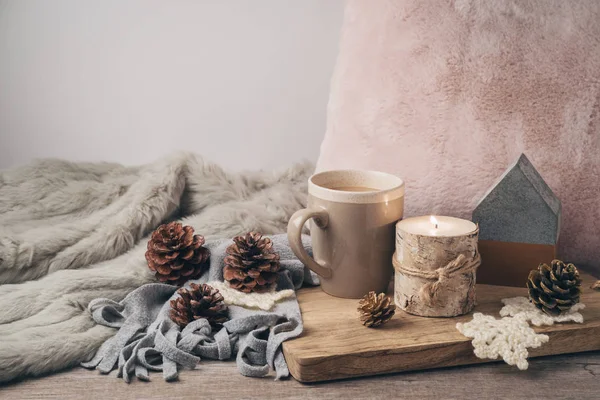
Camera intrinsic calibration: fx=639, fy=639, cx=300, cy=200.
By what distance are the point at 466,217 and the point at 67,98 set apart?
0.94 metres

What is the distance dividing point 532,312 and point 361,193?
264mm

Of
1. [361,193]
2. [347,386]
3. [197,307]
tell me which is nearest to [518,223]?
[361,193]

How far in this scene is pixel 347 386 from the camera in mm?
712

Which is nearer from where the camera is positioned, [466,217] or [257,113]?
[466,217]

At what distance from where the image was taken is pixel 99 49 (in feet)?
4.59

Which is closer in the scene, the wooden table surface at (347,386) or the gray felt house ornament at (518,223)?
the wooden table surface at (347,386)

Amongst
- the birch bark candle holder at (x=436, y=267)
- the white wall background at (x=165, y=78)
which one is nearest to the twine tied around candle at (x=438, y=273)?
the birch bark candle holder at (x=436, y=267)

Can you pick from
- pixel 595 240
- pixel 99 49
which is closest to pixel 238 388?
pixel 595 240

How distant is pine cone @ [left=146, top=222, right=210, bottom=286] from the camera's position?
3.00ft

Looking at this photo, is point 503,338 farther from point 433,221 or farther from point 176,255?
point 176,255

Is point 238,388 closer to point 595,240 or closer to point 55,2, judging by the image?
point 595,240

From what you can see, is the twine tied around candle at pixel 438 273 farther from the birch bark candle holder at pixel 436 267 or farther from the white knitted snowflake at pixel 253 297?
the white knitted snowflake at pixel 253 297

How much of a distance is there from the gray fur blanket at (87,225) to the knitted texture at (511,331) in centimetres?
42

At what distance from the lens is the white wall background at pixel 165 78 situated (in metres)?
1.38
